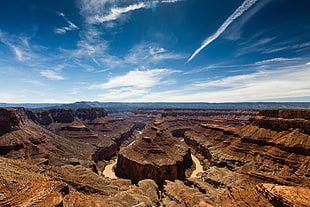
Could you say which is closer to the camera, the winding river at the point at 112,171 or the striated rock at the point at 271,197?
the striated rock at the point at 271,197

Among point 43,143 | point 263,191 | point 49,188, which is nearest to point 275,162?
point 263,191

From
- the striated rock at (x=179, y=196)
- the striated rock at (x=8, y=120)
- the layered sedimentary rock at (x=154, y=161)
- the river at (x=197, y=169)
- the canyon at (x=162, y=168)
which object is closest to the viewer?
the canyon at (x=162, y=168)

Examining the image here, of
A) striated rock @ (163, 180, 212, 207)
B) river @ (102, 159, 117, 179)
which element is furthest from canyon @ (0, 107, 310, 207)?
river @ (102, 159, 117, 179)

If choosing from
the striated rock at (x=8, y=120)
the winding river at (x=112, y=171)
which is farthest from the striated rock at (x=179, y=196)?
the striated rock at (x=8, y=120)

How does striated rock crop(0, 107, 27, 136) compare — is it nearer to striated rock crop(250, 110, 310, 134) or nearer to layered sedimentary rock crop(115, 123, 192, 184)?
layered sedimentary rock crop(115, 123, 192, 184)

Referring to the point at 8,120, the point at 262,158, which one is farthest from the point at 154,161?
the point at 8,120

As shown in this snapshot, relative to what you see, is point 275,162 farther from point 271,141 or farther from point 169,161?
point 169,161

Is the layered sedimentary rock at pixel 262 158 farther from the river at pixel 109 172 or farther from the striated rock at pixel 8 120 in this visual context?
the striated rock at pixel 8 120
